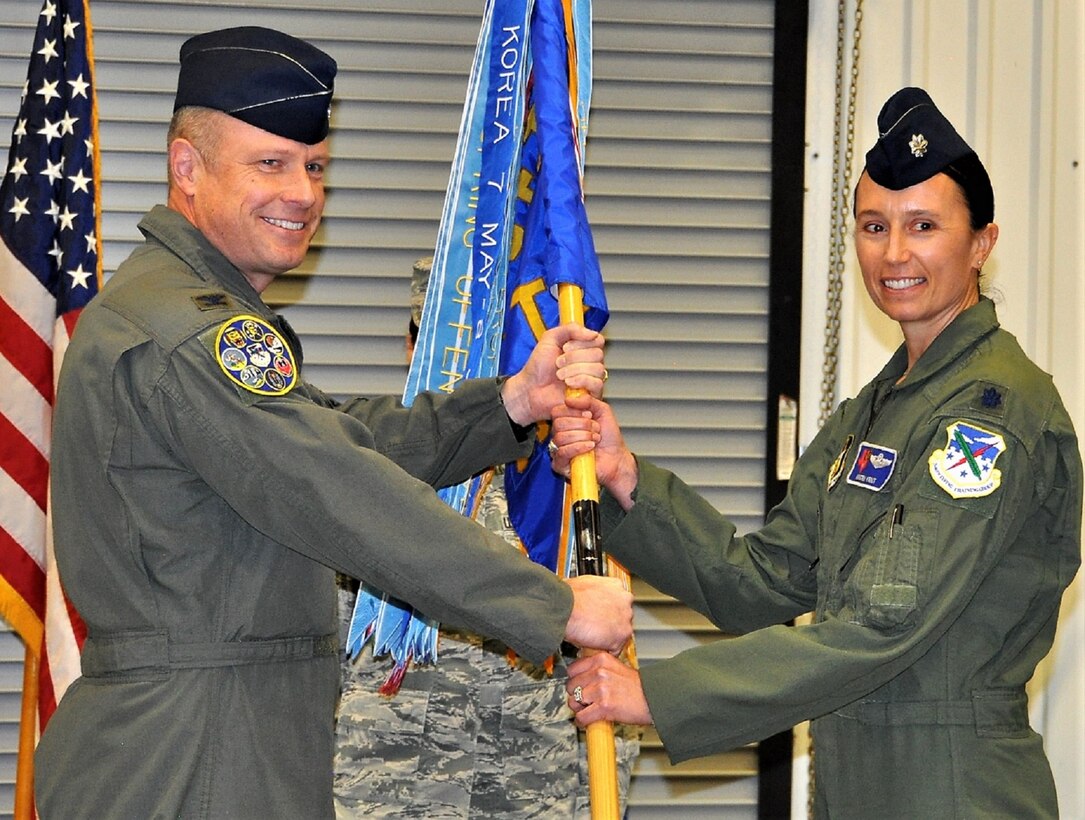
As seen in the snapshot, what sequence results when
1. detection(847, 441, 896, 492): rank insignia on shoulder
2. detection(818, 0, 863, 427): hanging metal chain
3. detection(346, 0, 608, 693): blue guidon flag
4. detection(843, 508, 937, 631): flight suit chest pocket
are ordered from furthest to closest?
detection(818, 0, 863, 427): hanging metal chain, detection(346, 0, 608, 693): blue guidon flag, detection(847, 441, 896, 492): rank insignia on shoulder, detection(843, 508, 937, 631): flight suit chest pocket

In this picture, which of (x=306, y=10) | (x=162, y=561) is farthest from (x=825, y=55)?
(x=162, y=561)

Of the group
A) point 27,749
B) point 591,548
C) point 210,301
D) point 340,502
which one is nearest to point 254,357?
point 210,301

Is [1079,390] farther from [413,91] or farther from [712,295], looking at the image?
[413,91]

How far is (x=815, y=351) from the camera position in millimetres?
4316

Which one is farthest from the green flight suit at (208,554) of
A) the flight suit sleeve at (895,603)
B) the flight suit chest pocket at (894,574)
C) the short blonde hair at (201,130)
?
the flight suit chest pocket at (894,574)

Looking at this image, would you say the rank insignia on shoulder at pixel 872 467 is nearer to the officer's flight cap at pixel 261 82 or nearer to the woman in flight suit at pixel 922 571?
the woman in flight suit at pixel 922 571

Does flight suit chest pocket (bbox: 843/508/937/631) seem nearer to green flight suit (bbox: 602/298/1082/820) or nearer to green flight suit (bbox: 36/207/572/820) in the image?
green flight suit (bbox: 602/298/1082/820)

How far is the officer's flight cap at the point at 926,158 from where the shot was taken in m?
2.64

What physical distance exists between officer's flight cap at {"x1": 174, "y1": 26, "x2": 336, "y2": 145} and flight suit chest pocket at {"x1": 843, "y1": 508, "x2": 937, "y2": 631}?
120 centimetres

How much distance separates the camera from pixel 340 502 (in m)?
2.08

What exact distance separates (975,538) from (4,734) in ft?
9.71

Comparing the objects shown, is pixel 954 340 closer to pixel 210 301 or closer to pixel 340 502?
pixel 340 502

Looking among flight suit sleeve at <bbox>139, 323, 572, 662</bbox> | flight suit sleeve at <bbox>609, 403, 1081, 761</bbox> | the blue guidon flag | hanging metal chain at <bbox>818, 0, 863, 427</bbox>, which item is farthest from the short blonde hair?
hanging metal chain at <bbox>818, 0, 863, 427</bbox>

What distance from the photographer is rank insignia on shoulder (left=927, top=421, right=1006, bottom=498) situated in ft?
7.86
